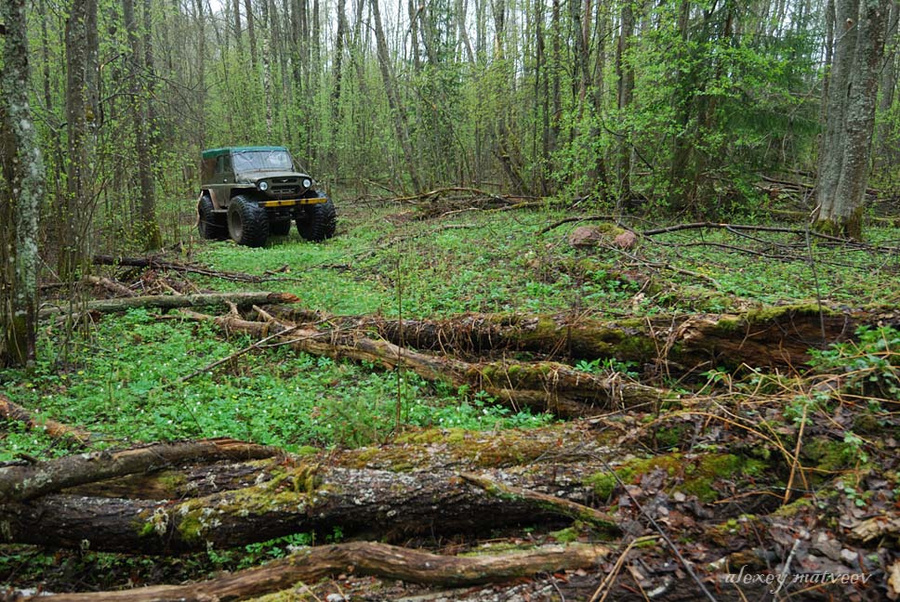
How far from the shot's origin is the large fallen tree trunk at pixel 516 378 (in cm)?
403

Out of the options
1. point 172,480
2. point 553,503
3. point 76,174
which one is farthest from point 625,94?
point 172,480

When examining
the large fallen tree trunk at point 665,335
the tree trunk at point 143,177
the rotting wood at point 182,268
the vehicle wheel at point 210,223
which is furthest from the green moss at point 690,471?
the vehicle wheel at point 210,223

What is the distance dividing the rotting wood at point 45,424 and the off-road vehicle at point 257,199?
897 cm

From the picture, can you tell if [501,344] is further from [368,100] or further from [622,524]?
[368,100]

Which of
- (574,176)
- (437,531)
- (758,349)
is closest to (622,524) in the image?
(437,531)

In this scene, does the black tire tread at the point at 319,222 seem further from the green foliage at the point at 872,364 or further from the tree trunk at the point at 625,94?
the green foliage at the point at 872,364

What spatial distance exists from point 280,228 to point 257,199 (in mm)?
1360

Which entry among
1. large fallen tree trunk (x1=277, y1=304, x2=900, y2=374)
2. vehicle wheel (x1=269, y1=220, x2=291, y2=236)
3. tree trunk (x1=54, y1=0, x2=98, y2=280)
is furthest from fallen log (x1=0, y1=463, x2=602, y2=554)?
vehicle wheel (x1=269, y1=220, x2=291, y2=236)

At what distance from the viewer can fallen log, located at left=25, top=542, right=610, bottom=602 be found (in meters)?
2.13

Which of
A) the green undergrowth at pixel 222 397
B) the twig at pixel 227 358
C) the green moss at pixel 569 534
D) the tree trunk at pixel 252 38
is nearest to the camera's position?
the green moss at pixel 569 534

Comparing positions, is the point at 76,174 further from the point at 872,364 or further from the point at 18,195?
the point at 872,364

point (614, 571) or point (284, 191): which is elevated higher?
point (284, 191)

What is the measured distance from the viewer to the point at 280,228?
14359 mm

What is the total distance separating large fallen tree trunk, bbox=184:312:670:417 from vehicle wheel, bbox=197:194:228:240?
10298 millimetres
